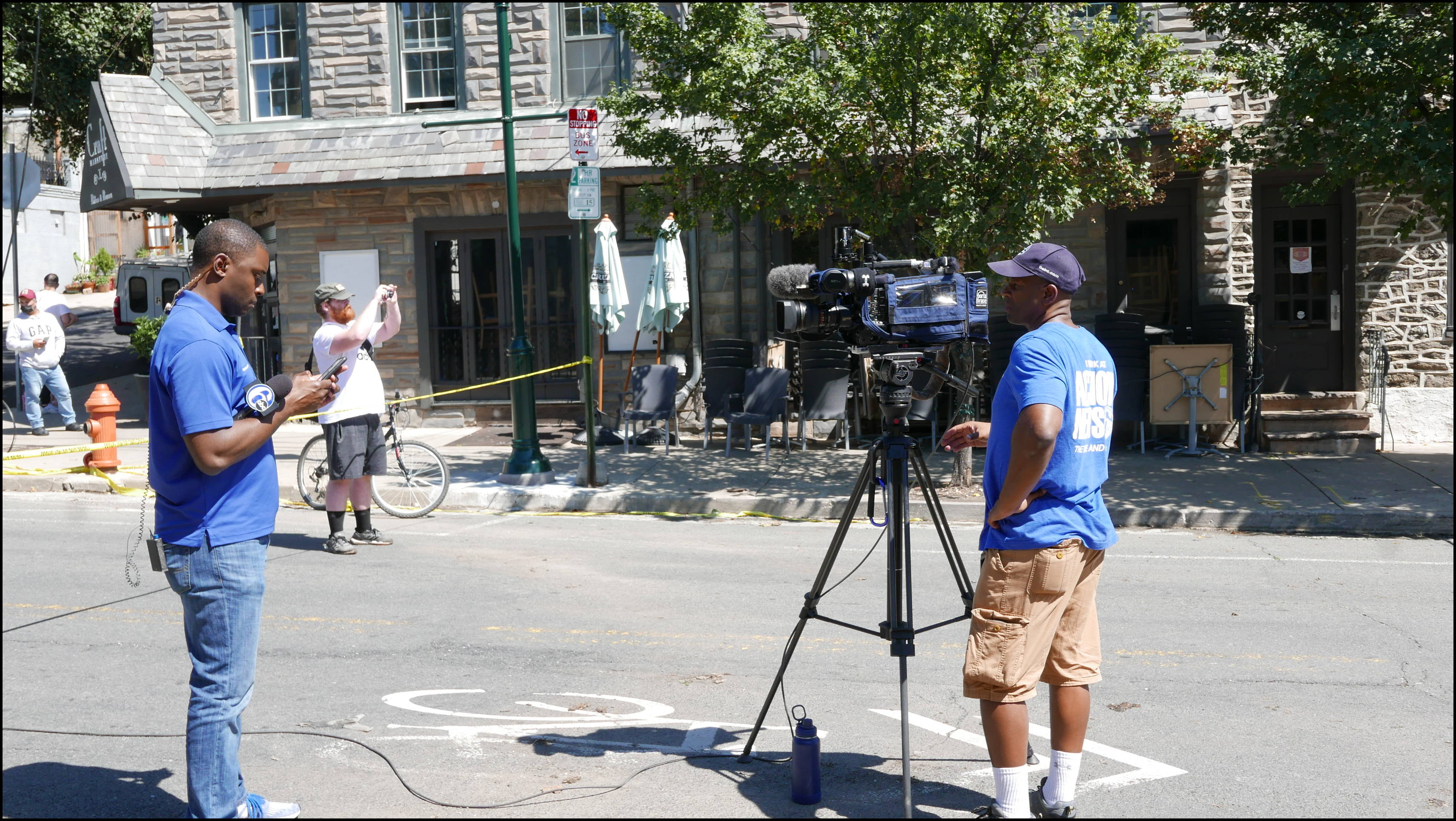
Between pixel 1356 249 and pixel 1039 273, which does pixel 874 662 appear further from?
pixel 1356 249

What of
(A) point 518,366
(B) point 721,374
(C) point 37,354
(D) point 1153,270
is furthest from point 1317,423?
(C) point 37,354

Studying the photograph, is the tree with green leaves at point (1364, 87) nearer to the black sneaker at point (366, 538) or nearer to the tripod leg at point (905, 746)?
the tripod leg at point (905, 746)

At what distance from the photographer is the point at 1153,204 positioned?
49.0 ft

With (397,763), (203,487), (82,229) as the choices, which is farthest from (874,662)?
(82,229)

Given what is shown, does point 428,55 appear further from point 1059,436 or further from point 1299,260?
point 1059,436

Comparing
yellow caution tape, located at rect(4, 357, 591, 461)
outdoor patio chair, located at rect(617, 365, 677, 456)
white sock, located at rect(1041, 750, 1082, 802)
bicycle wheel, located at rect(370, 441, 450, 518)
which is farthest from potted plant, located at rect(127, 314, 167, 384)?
white sock, located at rect(1041, 750, 1082, 802)

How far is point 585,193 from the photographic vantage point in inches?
445

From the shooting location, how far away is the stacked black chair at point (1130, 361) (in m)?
13.5

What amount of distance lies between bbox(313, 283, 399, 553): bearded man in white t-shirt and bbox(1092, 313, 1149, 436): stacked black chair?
27.1ft

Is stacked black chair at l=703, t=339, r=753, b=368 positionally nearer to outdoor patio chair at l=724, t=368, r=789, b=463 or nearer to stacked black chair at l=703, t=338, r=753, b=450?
stacked black chair at l=703, t=338, r=753, b=450

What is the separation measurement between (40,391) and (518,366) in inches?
325

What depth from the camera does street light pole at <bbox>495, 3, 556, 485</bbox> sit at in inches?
462

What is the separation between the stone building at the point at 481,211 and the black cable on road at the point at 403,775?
10.7m

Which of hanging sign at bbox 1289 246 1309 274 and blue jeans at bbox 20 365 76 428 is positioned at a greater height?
hanging sign at bbox 1289 246 1309 274
